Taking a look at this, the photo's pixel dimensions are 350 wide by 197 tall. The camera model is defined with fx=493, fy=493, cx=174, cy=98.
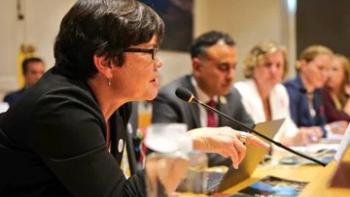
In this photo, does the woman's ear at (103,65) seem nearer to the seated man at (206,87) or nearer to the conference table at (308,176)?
the conference table at (308,176)

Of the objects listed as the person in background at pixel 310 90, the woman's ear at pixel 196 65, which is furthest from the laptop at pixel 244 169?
the person in background at pixel 310 90

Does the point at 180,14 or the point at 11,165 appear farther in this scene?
the point at 180,14

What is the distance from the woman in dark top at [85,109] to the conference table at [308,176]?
0.35 metres

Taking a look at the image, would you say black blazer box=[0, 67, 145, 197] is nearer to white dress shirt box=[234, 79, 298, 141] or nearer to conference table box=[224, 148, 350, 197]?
conference table box=[224, 148, 350, 197]

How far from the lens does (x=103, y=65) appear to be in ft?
3.76

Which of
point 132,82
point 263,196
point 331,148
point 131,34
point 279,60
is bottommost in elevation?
point 331,148

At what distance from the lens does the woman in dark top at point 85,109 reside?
1.02 m

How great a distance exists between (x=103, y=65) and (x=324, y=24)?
14.2ft

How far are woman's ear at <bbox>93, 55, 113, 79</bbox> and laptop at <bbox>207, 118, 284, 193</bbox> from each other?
19.9 inches

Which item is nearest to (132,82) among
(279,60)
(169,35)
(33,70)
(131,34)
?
(131,34)

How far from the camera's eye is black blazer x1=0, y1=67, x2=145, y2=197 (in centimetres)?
101

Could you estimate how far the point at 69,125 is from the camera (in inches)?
40.1

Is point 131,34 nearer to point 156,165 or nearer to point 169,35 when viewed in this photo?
point 156,165

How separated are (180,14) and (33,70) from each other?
6.34 feet
